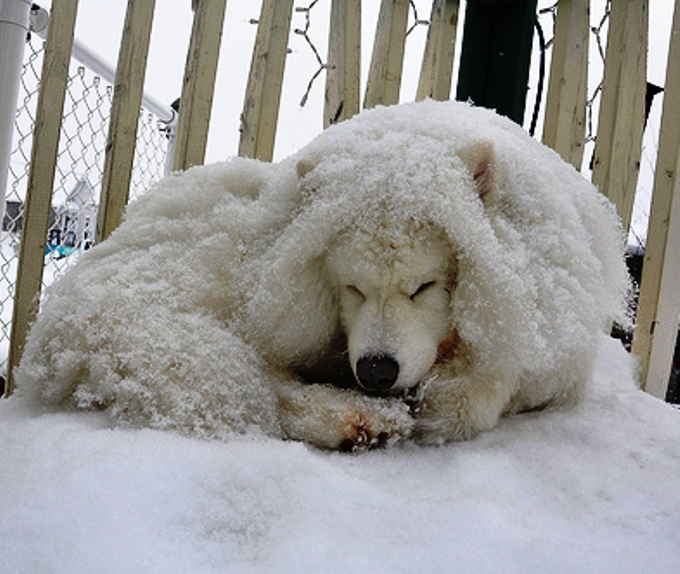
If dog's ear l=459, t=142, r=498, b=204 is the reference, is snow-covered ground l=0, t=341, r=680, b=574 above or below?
below

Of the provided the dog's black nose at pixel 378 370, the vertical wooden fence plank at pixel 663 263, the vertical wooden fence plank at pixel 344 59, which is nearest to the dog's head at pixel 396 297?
the dog's black nose at pixel 378 370

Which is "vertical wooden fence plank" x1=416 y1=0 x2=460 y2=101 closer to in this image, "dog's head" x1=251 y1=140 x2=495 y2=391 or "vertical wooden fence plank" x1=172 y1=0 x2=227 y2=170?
"vertical wooden fence plank" x1=172 y1=0 x2=227 y2=170

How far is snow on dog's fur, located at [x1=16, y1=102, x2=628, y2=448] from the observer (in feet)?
4.70

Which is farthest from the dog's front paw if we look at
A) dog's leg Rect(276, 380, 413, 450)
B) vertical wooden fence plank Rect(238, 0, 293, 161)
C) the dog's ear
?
vertical wooden fence plank Rect(238, 0, 293, 161)

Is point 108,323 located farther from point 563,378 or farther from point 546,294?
point 563,378

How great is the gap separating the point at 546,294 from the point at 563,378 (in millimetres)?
264

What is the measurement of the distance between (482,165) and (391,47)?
1.44 meters

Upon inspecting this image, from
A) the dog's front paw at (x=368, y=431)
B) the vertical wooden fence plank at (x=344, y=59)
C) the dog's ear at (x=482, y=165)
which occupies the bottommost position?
the dog's front paw at (x=368, y=431)

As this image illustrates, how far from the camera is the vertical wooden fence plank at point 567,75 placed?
279 cm

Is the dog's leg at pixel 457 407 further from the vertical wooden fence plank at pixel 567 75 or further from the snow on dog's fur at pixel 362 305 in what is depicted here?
the vertical wooden fence plank at pixel 567 75

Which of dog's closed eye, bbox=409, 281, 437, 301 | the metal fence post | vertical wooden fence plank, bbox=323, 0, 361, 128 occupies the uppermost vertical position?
vertical wooden fence plank, bbox=323, 0, 361, 128

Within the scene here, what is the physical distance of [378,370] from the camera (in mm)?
1423

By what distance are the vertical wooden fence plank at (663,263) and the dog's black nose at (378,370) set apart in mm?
1407

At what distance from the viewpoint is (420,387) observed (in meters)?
1.53
